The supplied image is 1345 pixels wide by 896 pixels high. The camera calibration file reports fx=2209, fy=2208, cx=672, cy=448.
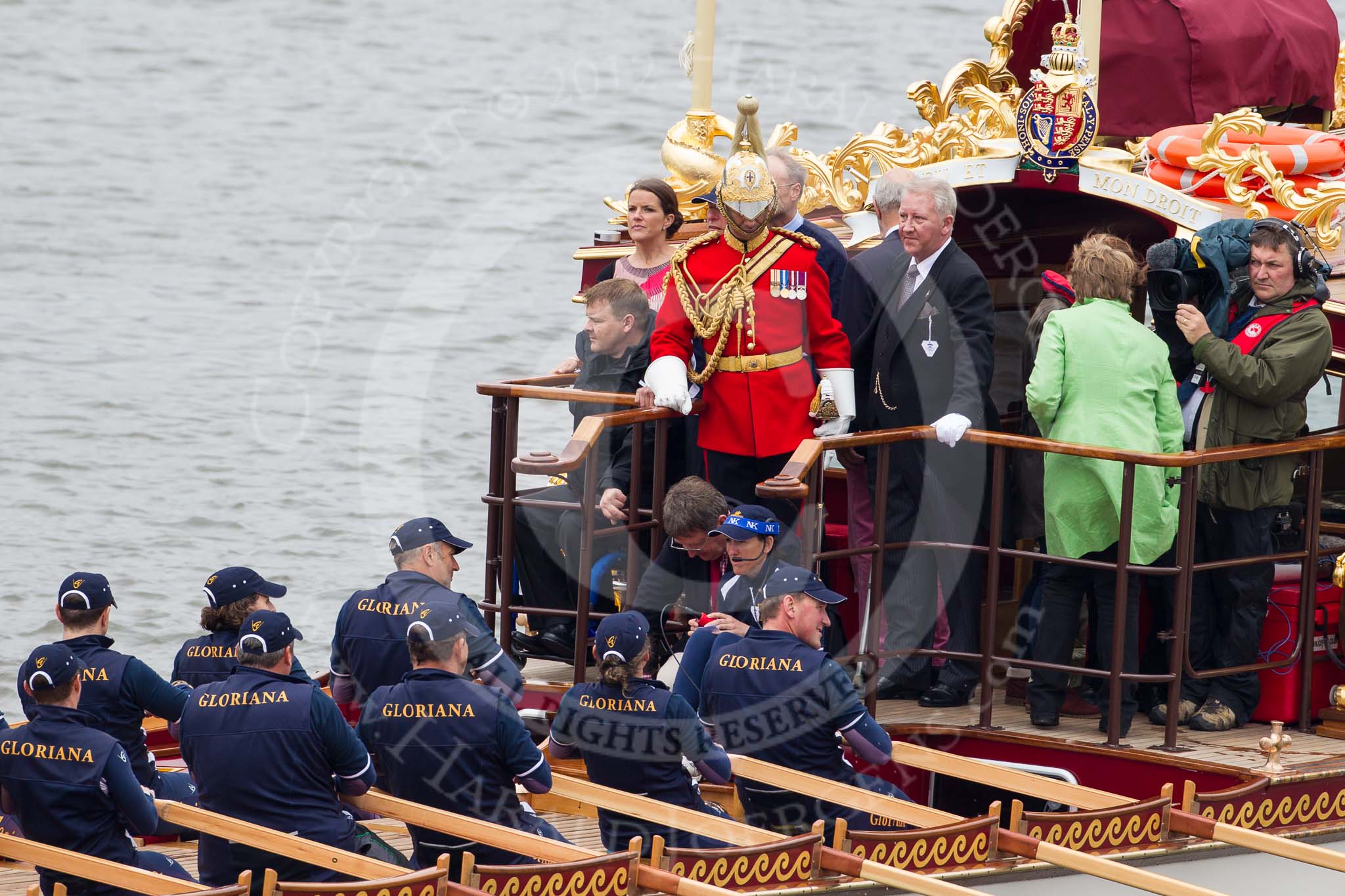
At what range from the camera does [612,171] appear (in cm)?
2608

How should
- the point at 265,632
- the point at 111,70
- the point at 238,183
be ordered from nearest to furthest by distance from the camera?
1. the point at 265,632
2. the point at 238,183
3. the point at 111,70

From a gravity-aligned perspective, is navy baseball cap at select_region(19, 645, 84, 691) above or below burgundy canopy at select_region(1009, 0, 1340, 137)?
below

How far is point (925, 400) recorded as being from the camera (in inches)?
323

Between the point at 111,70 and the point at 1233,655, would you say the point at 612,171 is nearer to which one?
the point at 111,70

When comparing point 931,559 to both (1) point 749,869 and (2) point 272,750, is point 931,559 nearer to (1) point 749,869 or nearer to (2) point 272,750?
(1) point 749,869

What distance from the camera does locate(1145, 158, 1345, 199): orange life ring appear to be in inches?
339

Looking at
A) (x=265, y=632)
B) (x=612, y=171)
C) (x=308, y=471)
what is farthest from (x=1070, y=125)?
(x=612, y=171)

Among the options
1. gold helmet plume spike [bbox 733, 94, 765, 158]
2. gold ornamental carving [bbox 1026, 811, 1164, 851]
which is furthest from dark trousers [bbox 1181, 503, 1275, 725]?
gold helmet plume spike [bbox 733, 94, 765, 158]

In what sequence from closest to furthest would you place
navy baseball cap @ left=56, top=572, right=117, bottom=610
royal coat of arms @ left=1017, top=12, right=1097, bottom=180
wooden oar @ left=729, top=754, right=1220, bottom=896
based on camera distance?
Result: 1. wooden oar @ left=729, top=754, right=1220, bottom=896
2. navy baseball cap @ left=56, top=572, right=117, bottom=610
3. royal coat of arms @ left=1017, top=12, right=1097, bottom=180

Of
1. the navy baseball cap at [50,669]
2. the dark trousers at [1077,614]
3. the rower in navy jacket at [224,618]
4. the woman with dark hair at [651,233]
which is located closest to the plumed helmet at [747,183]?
the woman with dark hair at [651,233]

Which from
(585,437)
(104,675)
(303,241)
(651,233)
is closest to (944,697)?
(585,437)

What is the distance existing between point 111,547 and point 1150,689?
33.4 feet

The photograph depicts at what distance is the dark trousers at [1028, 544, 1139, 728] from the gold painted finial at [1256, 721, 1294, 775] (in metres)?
0.53

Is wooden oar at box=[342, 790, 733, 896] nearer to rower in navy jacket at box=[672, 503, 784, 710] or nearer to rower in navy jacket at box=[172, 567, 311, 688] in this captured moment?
rower in navy jacket at box=[672, 503, 784, 710]
